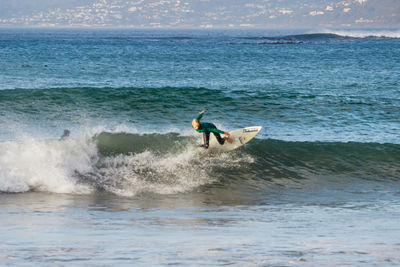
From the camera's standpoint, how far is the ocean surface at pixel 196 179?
21.3 ft

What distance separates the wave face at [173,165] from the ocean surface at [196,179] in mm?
49

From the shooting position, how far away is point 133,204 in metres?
10.3

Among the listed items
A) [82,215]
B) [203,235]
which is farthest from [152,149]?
[203,235]

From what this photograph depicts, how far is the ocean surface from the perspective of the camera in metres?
6.48

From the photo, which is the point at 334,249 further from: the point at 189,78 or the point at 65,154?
the point at 189,78

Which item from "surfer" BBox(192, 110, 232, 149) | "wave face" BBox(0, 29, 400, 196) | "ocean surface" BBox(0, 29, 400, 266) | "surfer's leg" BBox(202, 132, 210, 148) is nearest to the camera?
"ocean surface" BBox(0, 29, 400, 266)

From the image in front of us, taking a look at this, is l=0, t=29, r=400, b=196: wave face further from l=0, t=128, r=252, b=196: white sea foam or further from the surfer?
the surfer

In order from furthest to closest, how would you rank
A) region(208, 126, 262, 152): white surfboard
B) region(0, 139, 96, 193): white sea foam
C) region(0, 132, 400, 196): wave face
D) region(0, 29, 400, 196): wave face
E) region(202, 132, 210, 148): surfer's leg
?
region(208, 126, 262, 152): white surfboard < region(202, 132, 210, 148): surfer's leg < region(0, 29, 400, 196): wave face < region(0, 132, 400, 196): wave face < region(0, 139, 96, 193): white sea foam

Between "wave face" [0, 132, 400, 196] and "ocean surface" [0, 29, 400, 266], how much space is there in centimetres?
5

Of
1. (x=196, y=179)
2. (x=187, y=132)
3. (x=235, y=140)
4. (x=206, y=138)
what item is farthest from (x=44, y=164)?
(x=187, y=132)

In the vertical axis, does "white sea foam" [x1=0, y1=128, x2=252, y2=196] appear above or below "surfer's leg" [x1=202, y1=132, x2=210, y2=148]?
below

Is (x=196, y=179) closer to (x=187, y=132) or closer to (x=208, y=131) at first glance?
(x=208, y=131)

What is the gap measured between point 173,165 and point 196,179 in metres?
1.24

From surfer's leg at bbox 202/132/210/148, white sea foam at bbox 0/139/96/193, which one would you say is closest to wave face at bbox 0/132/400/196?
white sea foam at bbox 0/139/96/193
